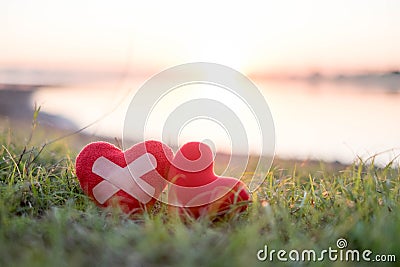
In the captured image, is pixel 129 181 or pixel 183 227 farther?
pixel 129 181

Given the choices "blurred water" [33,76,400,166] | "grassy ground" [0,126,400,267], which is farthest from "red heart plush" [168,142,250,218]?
"blurred water" [33,76,400,166]

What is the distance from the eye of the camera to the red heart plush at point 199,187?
85.9 inches

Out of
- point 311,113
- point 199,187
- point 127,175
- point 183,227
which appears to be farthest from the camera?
point 311,113

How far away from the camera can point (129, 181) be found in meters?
2.32

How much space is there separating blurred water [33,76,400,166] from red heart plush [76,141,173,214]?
2.30ft

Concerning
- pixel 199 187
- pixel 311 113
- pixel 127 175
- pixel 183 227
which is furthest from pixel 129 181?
pixel 311 113

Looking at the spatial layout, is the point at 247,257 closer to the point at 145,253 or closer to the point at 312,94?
the point at 145,253

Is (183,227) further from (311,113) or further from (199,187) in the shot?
(311,113)

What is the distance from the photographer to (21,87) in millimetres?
4902

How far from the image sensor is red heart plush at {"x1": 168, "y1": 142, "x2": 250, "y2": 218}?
2.18m

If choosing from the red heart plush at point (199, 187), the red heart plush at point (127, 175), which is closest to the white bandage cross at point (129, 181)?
the red heart plush at point (127, 175)

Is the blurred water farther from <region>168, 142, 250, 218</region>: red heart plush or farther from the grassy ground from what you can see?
<region>168, 142, 250, 218</region>: red heart plush

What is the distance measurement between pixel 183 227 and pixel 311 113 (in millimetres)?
2497

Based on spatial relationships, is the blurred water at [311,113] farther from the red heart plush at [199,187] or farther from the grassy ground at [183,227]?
the red heart plush at [199,187]
